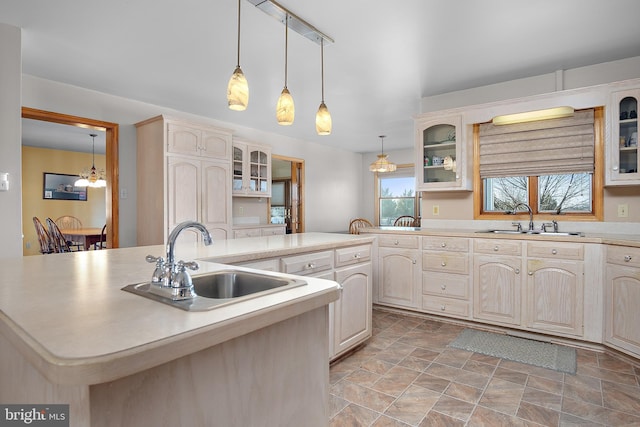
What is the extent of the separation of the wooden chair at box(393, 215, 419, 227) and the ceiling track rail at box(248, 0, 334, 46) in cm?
478

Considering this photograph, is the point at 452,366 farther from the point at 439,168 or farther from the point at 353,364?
the point at 439,168

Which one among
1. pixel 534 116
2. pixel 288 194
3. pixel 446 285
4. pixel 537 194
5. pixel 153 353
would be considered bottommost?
pixel 446 285

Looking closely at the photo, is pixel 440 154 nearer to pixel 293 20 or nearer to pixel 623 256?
pixel 623 256

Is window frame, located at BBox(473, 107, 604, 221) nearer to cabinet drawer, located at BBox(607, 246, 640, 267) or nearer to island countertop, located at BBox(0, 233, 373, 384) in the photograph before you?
cabinet drawer, located at BBox(607, 246, 640, 267)

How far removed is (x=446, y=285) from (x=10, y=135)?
3.61 meters

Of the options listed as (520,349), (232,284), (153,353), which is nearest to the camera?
(153,353)

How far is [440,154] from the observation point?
3637 millimetres

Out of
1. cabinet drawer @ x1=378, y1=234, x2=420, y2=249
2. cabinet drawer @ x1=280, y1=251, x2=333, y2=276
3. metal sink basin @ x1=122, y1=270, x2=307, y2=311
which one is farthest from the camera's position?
cabinet drawer @ x1=378, y1=234, x2=420, y2=249

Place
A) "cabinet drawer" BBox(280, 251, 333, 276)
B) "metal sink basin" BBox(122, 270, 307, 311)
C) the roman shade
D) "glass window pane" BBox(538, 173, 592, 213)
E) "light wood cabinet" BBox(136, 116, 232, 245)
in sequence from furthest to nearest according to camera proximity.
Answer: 1. "light wood cabinet" BBox(136, 116, 232, 245)
2. "glass window pane" BBox(538, 173, 592, 213)
3. the roman shade
4. "cabinet drawer" BBox(280, 251, 333, 276)
5. "metal sink basin" BBox(122, 270, 307, 311)

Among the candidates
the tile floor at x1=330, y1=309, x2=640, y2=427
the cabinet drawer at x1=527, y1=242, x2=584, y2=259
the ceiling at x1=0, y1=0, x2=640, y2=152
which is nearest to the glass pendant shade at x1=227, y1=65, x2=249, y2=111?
the ceiling at x1=0, y1=0, x2=640, y2=152

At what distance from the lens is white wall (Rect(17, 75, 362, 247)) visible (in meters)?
3.42

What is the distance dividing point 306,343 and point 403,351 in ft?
5.84

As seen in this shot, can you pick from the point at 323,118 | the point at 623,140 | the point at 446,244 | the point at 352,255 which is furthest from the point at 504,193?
the point at 323,118

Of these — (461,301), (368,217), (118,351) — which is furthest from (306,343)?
(368,217)
